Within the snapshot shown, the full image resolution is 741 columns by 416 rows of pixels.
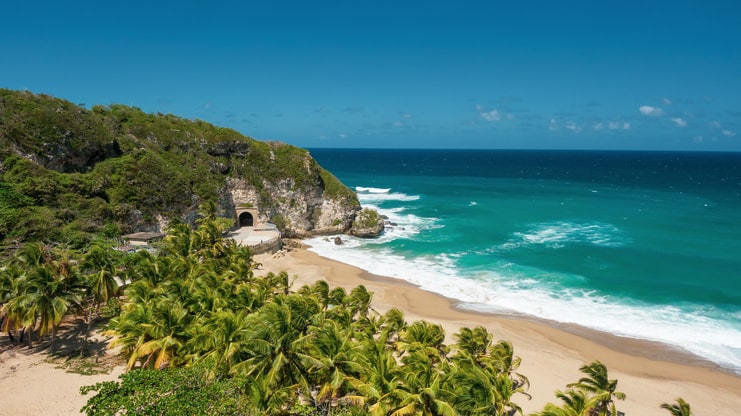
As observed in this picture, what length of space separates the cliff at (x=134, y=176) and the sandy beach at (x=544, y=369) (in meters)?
17.0

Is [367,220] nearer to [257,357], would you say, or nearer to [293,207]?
[293,207]

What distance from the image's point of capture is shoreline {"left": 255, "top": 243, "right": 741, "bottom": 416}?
21750mm

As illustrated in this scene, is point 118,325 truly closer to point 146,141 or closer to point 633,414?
point 633,414

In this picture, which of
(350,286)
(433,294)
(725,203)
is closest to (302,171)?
(350,286)

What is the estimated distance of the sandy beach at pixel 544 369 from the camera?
17609 millimetres

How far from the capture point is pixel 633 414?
2019 centimetres

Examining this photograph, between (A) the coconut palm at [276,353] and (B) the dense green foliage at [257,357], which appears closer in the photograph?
(B) the dense green foliage at [257,357]

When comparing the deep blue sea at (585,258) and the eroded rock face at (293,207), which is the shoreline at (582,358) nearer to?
the deep blue sea at (585,258)

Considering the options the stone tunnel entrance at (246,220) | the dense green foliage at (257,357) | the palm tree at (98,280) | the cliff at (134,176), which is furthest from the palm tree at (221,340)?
the stone tunnel entrance at (246,220)

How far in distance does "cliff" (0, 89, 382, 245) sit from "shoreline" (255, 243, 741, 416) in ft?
71.0

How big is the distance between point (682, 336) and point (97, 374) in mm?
36072

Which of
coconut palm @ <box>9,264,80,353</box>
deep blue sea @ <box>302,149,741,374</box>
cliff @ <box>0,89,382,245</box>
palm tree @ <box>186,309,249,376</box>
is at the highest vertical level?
cliff @ <box>0,89,382,245</box>

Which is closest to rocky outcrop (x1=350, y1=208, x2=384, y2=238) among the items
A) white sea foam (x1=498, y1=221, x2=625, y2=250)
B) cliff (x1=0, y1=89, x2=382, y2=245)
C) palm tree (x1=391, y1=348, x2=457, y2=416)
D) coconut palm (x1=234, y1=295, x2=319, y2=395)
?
cliff (x1=0, y1=89, x2=382, y2=245)

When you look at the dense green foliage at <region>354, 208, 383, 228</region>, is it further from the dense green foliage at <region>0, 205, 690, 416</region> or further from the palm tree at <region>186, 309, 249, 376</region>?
the palm tree at <region>186, 309, 249, 376</region>
